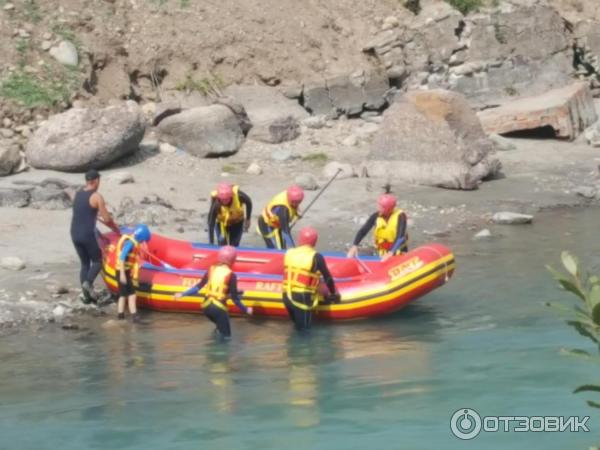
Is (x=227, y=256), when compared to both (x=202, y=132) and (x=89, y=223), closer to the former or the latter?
(x=89, y=223)

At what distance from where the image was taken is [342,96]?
69.9 feet

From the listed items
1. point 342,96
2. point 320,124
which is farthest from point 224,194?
point 342,96

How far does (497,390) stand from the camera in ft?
30.0

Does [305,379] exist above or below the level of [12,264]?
below

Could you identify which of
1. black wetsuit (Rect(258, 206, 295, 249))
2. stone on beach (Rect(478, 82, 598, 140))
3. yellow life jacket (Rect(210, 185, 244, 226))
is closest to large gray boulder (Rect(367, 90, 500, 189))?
stone on beach (Rect(478, 82, 598, 140))

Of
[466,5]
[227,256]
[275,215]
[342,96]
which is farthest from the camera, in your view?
[466,5]

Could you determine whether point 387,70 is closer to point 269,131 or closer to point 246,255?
point 269,131

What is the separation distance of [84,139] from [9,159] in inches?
45.8

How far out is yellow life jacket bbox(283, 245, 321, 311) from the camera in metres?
11.0

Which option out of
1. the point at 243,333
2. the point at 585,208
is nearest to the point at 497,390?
the point at 243,333

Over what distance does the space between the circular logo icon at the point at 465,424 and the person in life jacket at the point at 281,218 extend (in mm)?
4345

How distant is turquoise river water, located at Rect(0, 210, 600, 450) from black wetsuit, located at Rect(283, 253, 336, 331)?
0.15m

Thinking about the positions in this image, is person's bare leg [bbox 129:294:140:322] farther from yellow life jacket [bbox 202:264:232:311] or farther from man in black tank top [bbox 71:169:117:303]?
yellow life jacket [bbox 202:264:232:311]

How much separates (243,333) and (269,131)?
8724 mm
